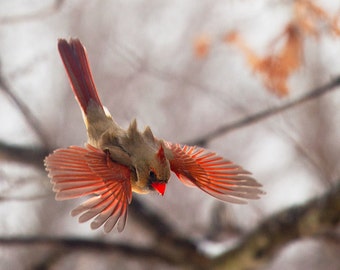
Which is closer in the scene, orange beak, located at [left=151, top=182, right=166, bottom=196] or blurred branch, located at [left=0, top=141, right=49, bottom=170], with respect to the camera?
orange beak, located at [left=151, top=182, right=166, bottom=196]

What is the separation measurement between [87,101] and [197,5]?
8.60ft

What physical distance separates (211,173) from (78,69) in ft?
1.04

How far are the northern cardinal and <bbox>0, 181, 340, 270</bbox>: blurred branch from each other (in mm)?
860

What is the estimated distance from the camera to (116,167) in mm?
921

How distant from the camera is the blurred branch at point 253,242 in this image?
6.32 feet

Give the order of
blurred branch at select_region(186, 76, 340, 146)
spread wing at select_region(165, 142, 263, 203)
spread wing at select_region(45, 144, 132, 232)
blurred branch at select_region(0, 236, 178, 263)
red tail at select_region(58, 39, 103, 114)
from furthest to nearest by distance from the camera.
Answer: blurred branch at select_region(0, 236, 178, 263) → blurred branch at select_region(186, 76, 340, 146) → red tail at select_region(58, 39, 103, 114) → spread wing at select_region(165, 142, 263, 203) → spread wing at select_region(45, 144, 132, 232)

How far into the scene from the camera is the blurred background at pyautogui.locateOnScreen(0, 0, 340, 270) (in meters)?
1.70

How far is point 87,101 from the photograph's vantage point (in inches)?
42.7

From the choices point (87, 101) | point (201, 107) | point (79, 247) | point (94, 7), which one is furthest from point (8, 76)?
point (201, 107)

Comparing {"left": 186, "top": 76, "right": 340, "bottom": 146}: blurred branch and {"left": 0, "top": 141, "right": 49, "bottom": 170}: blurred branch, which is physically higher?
{"left": 186, "top": 76, "right": 340, "bottom": 146}: blurred branch

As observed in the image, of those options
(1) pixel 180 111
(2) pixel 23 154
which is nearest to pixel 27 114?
(2) pixel 23 154

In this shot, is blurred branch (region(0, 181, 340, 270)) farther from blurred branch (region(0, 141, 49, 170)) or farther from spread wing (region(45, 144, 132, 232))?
spread wing (region(45, 144, 132, 232))

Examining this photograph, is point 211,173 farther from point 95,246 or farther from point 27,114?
point 95,246

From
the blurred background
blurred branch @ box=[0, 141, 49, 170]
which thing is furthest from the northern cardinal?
blurred branch @ box=[0, 141, 49, 170]
